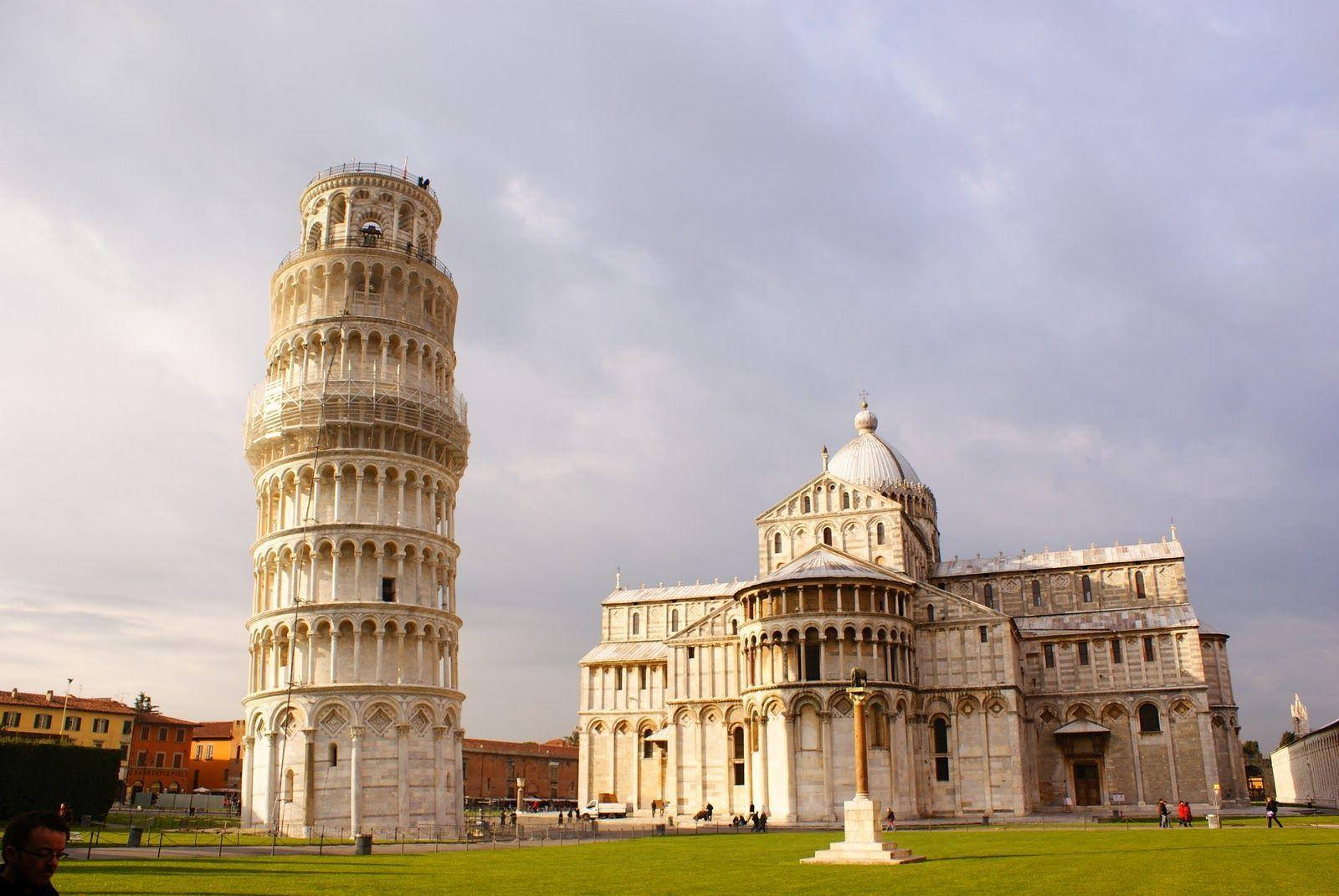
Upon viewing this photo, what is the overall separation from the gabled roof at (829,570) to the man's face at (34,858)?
5423 centimetres

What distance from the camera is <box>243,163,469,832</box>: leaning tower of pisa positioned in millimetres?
47375

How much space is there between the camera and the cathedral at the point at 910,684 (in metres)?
58.8

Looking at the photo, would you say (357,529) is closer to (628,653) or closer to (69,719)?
(628,653)

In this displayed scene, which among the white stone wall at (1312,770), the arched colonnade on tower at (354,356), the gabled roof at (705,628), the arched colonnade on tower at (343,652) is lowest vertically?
the white stone wall at (1312,770)

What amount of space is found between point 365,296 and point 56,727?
1807 inches

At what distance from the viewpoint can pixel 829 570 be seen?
5997 centimetres

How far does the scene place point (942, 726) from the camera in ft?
206

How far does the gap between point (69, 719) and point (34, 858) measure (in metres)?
84.4

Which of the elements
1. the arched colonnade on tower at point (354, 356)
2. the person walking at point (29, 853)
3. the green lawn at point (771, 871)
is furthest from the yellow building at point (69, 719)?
the person walking at point (29, 853)

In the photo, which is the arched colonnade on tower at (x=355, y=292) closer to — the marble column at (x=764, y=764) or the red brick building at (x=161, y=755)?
the marble column at (x=764, y=764)

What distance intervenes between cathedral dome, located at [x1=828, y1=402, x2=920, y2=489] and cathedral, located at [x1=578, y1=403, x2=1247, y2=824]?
0.23 meters

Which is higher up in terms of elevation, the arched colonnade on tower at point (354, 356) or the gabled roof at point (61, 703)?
the arched colonnade on tower at point (354, 356)

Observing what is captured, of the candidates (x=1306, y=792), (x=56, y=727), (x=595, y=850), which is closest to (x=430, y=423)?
(x=595, y=850)

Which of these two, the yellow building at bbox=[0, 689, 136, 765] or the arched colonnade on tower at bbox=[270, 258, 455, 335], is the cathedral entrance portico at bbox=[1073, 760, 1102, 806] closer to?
the arched colonnade on tower at bbox=[270, 258, 455, 335]
